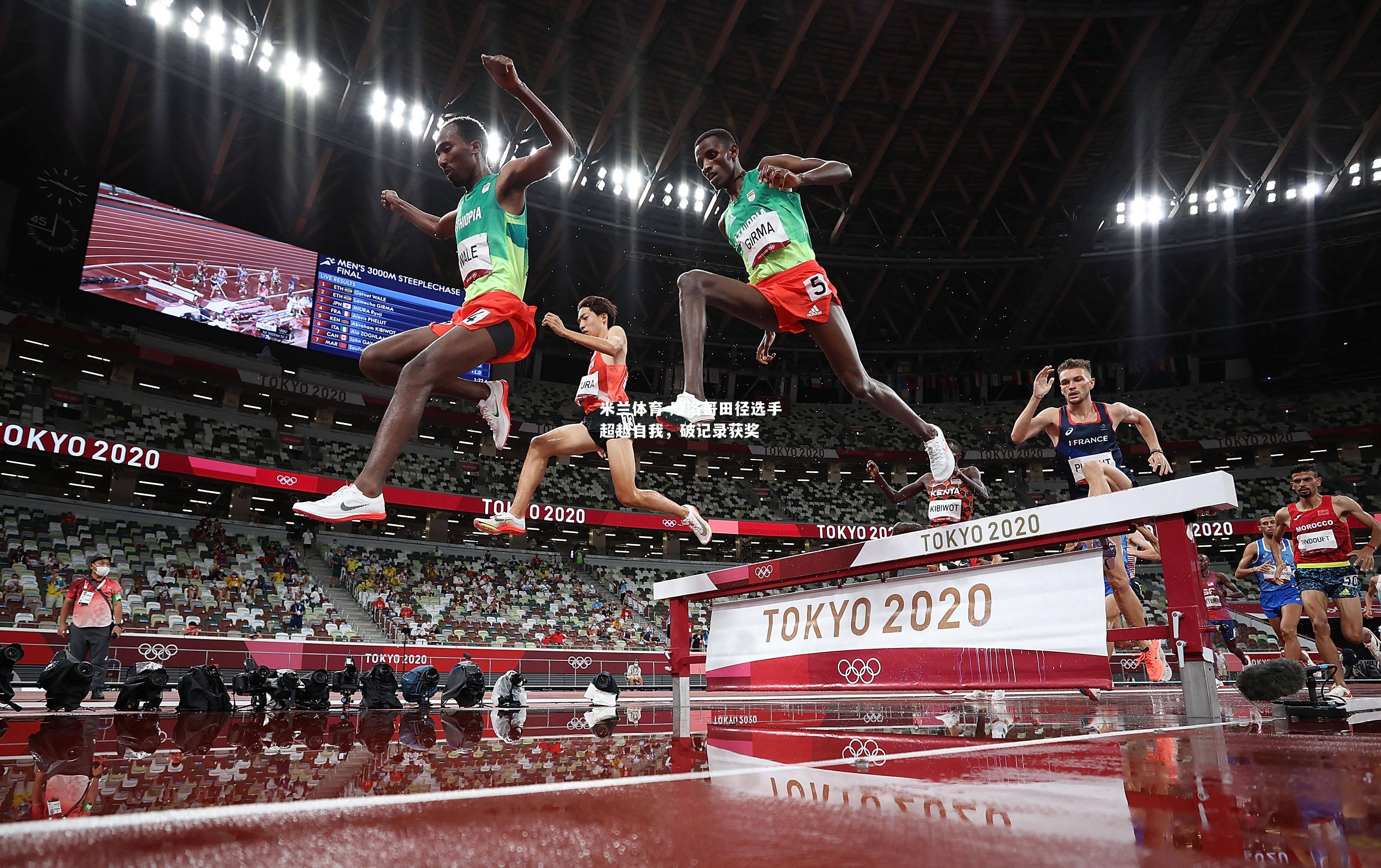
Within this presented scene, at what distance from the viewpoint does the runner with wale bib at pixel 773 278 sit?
378 cm

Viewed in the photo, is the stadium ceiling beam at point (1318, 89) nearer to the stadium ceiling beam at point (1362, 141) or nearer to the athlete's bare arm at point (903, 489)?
the stadium ceiling beam at point (1362, 141)

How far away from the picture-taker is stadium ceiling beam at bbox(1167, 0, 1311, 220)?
17469mm

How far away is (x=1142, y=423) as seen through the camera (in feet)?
16.3

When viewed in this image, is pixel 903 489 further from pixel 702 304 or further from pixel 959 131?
pixel 959 131

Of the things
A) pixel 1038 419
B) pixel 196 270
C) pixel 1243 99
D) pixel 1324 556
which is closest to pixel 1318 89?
pixel 1243 99

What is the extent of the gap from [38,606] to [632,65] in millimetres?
16601

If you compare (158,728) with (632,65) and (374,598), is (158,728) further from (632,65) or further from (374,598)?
(374,598)

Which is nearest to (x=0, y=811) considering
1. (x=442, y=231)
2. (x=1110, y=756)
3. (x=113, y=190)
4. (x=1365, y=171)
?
(x=1110, y=756)

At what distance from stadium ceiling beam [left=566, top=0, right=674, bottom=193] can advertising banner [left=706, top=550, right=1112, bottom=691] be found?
16382 millimetres

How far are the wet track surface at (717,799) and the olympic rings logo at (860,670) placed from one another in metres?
0.77

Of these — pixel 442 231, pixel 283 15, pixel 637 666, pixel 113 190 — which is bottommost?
pixel 637 666

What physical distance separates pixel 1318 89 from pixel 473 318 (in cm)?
2365

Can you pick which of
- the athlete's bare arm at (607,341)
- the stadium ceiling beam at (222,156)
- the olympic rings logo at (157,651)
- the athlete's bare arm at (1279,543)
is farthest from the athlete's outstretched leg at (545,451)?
the stadium ceiling beam at (222,156)

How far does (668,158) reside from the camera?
20734 mm
